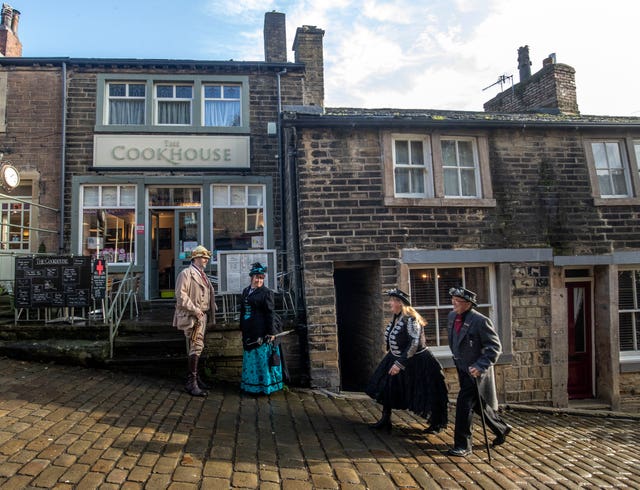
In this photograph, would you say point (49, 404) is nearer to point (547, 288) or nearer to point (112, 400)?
point (112, 400)

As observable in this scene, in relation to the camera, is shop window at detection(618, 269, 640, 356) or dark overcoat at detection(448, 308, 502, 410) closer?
dark overcoat at detection(448, 308, 502, 410)

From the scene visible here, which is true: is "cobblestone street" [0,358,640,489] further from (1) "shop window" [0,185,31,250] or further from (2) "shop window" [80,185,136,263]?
(1) "shop window" [0,185,31,250]

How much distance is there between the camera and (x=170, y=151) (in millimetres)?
10930

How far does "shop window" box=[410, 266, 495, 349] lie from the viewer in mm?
8562

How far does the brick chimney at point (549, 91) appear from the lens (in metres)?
13.0

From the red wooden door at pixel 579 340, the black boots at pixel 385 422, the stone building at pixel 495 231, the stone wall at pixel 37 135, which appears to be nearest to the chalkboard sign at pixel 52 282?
the stone wall at pixel 37 135

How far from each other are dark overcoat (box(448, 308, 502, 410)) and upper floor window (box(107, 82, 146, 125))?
9.71m

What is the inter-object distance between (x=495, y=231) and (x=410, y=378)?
4368 millimetres

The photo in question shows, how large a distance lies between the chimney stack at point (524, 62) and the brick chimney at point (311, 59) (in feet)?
28.1

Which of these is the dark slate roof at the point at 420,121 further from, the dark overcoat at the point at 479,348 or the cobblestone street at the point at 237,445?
the cobblestone street at the point at 237,445

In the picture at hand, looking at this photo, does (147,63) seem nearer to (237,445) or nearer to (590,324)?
(237,445)

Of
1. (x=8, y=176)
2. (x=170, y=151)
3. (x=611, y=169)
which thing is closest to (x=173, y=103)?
(x=170, y=151)

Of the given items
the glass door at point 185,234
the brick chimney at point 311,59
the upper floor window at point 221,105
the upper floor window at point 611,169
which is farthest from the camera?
the brick chimney at point 311,59

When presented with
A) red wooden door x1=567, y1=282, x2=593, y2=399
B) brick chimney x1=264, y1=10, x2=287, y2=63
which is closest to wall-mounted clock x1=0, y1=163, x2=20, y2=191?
brick chimney x1=264, y1=10, x2=287, y2=63
